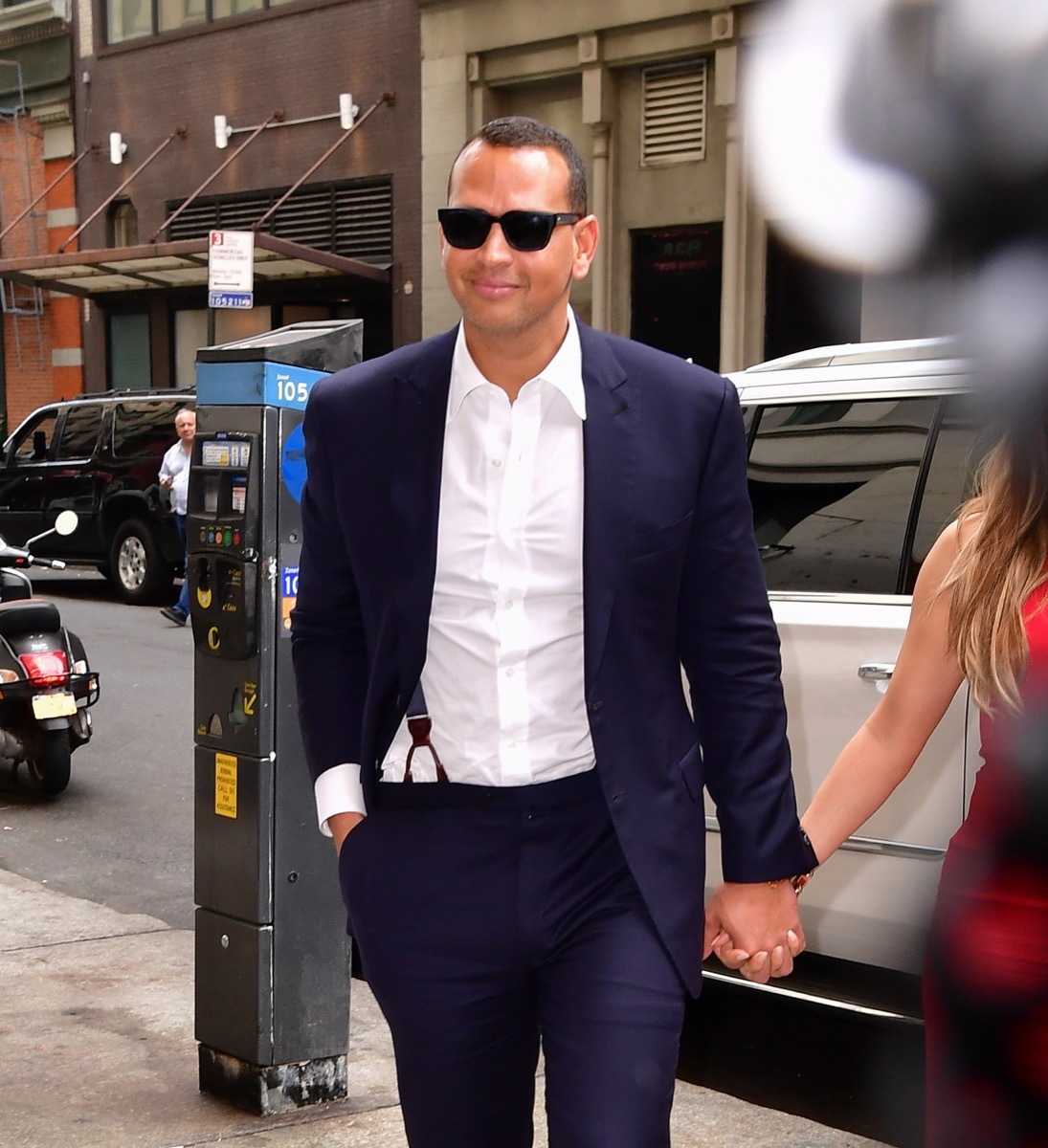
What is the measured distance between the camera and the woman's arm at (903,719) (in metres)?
2.00

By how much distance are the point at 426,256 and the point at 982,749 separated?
18.9 metres

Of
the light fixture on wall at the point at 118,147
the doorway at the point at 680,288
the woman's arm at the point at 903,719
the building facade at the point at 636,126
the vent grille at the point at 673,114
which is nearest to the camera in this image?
the woman's arm at the point at 903,719

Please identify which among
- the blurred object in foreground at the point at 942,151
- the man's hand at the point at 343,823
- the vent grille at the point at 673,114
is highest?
the vent grille at the point at 673,114

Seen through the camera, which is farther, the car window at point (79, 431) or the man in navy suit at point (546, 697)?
the car window at point (79, 431)

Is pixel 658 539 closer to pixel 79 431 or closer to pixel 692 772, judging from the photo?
pixel 692 772

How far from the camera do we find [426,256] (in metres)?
A: 20.2

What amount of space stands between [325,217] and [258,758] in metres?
18.8

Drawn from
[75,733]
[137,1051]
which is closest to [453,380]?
[137,1051]

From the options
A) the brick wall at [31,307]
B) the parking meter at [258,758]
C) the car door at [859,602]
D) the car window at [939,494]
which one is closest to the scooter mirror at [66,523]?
the parking meter at [258,758]

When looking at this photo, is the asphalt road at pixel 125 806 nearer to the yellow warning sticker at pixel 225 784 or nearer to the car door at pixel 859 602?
the yellow warning sticker at pixel 225 784

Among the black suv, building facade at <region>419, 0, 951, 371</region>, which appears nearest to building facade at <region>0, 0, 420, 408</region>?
building facade at <region>419, 0, 951, 371</region>

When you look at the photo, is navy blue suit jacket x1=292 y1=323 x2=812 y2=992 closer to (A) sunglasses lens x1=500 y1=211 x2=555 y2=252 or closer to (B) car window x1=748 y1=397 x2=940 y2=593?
(A) sunglasses lens x1=500 y1=211 x2=555 y2=252

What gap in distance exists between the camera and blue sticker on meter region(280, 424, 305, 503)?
12.0 ft

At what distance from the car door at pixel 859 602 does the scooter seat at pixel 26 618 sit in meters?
4.62
